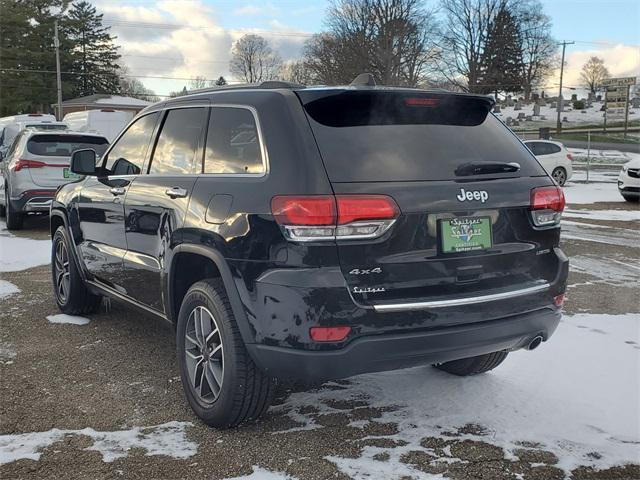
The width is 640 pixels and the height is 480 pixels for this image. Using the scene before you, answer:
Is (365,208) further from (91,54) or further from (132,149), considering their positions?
(91,54)

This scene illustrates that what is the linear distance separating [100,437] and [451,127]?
2.45 m

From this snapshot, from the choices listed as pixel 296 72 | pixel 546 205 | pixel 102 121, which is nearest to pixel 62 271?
pixel 546 205

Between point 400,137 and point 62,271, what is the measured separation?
146 inches

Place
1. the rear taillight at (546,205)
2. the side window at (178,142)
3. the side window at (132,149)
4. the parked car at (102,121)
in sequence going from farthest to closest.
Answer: the parked car at (102,121)
the side window at (132,149)
the side window at (178,142)
the rear taillight at (546,205)

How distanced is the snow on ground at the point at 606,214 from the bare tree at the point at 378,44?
3805cm

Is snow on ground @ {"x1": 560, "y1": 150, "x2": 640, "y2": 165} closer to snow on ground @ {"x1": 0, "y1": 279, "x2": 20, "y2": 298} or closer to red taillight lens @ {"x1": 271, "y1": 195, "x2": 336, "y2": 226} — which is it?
snow on ground @ {"x1": 0, "y1": 279, "x2": 20, "y2": 298}

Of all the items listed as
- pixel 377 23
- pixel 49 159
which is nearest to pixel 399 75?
pixel 377 23

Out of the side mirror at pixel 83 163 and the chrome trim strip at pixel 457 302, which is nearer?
the chrome trim strip at pixel 457 302

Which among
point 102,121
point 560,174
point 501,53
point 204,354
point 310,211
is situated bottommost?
point 204,354

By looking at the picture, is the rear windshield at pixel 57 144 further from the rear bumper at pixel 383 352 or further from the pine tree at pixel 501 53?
the pine tree at pixel 501 53

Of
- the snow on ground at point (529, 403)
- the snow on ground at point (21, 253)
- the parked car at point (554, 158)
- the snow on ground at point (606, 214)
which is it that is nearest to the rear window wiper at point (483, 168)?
the snow on ground at point (529, 403)

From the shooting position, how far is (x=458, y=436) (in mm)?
3205

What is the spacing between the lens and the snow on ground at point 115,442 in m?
3.04

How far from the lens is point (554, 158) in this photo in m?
19.5
